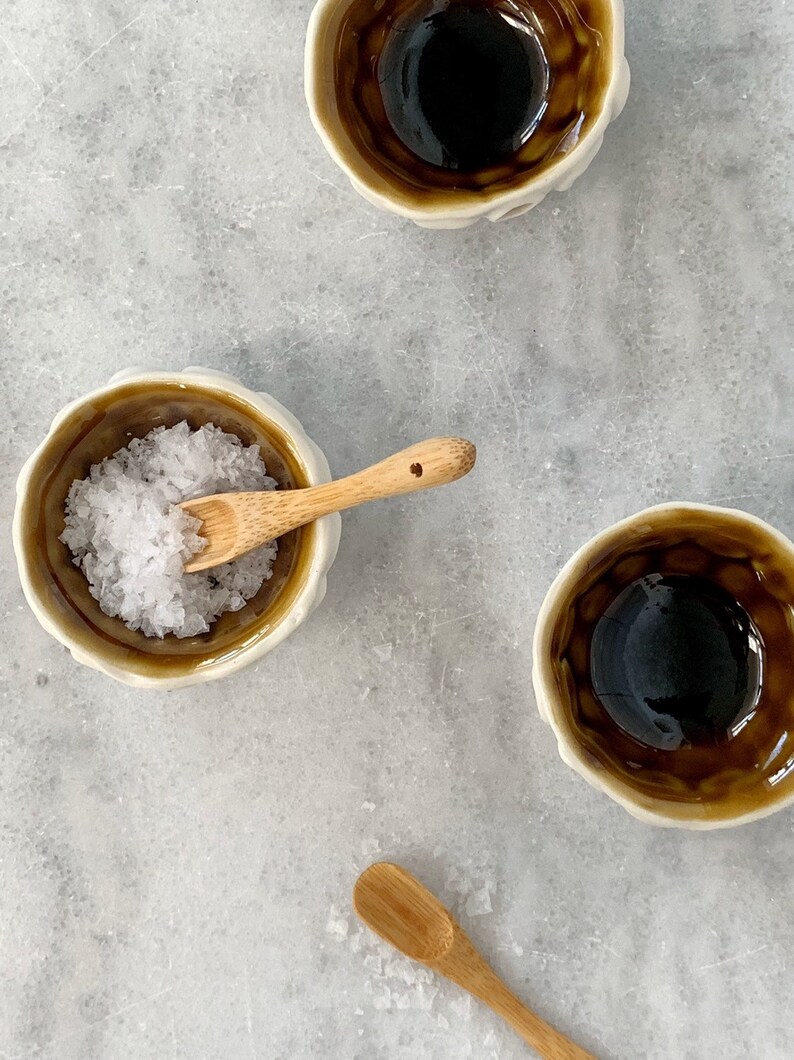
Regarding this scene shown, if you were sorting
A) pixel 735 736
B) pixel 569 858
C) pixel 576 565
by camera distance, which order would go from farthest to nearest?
pixel 569 858
pixel 735 736
pixel 576 565

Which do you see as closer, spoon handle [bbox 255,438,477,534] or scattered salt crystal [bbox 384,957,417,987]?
spoon handle [bbox 255,438,477,534]

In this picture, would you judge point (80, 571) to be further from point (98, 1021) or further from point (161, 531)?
point (98, 1021)

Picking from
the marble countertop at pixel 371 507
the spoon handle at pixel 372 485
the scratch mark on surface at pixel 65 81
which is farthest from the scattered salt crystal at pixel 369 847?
the scratch mark on surface at pixel 65 81

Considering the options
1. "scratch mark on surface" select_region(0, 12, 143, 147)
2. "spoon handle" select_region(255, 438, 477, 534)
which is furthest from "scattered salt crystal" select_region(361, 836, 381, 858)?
"scratch mark on surface" select_region(0, 12, 143, 147)

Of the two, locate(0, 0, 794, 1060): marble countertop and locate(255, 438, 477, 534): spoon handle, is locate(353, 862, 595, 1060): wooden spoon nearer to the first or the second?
locate(0, 0, 794, 1060): marble countertop

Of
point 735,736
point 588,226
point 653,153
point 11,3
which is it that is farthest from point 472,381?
point 11,3

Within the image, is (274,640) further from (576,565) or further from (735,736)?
(735,736)
